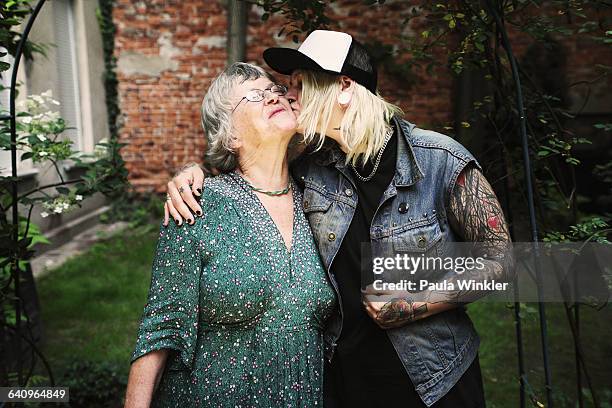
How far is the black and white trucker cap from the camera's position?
1506 mm

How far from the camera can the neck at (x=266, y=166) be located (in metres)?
1.60

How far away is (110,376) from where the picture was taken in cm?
296

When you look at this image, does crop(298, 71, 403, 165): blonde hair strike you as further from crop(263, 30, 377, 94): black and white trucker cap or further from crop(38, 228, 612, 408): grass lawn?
crop(38, 228, 612, 408): grass lawn

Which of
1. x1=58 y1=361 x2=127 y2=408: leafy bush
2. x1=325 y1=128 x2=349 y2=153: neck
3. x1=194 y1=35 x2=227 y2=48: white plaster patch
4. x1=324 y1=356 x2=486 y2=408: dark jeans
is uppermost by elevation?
x1=194 y1=35 x2=227 y2=48: white plaster patch

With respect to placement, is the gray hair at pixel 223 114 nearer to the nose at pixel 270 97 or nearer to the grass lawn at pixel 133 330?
the nose at pixel 270 97

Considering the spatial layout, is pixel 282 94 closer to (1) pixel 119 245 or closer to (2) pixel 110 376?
(2) pixel 110 376

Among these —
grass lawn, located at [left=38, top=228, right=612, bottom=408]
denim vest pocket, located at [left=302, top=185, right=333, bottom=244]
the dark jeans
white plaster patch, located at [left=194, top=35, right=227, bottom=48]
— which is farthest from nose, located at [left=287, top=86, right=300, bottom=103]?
white plaster patch, located at [left=194, top=35, right=227, bottom=48]

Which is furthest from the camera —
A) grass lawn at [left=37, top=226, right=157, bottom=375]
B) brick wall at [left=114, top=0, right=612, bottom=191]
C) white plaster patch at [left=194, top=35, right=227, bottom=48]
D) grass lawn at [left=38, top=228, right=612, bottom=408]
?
white plaster patch at [left=194, top=35, right=227, bottom=48]

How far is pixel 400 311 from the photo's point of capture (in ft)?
4.62

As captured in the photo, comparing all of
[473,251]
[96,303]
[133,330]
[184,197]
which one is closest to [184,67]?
[96,303]

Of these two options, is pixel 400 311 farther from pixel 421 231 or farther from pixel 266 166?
pixel 266 166

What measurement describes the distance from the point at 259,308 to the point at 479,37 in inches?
44.9

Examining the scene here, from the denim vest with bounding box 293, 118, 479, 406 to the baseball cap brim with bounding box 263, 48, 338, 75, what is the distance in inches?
12.5

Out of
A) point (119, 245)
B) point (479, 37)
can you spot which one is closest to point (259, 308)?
point (479, 37)
